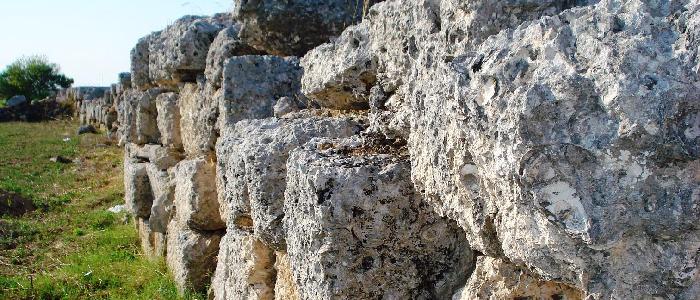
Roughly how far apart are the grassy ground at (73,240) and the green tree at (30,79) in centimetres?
2167

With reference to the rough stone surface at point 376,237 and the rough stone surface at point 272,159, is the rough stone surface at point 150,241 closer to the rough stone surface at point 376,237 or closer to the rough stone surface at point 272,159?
the rough stone surface at point 272,159

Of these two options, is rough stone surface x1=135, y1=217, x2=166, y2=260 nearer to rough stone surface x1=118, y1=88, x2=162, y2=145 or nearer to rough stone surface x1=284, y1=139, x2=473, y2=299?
rough stone surface x1=118, y1=88, x2=162, y2=145

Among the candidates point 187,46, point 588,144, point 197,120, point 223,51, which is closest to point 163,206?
point 197,120

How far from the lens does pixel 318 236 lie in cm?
182

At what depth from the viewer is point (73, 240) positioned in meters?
7.08

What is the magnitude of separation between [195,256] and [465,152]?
324cm

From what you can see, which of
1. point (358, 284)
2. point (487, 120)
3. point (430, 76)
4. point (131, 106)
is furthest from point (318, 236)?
point (131, 106)

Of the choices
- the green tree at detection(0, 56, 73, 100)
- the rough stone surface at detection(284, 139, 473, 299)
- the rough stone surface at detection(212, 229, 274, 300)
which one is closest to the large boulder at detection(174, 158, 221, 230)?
the rough stone surface at detection(212, 229, 274, 300)

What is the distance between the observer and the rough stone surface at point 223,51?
3697mm

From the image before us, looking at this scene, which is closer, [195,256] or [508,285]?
[508,285]

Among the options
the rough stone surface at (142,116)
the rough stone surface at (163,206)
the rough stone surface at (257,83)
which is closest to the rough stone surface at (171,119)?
the rough stone surface at (163,206)

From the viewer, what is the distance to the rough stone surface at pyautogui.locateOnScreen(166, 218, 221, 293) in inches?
168

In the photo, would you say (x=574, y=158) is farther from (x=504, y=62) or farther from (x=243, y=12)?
(x=243, y=12)

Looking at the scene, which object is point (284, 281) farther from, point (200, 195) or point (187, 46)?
point (187, 46)
